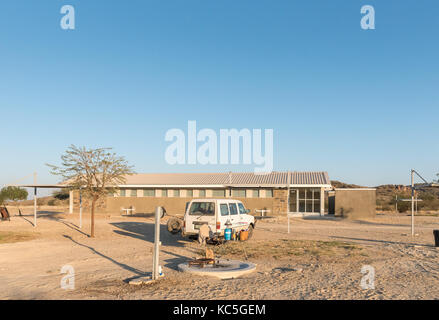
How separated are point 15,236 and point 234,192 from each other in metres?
18.2

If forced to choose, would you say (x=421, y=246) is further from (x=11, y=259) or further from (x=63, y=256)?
(x=11, y=259)

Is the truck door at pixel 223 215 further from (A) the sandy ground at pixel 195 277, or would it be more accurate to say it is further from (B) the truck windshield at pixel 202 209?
(A) the sandy ground at pixel 195 277

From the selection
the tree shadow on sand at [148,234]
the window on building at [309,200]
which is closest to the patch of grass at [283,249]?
the tree shadow on sand at [148,234]

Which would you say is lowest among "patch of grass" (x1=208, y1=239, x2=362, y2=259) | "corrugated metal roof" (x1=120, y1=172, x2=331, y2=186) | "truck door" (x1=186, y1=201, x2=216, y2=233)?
"patch of grass" (x1=208, y1=239, x2=362, y2=259)

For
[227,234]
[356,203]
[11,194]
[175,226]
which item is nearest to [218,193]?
[356,203]

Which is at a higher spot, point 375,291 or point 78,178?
point 78,178

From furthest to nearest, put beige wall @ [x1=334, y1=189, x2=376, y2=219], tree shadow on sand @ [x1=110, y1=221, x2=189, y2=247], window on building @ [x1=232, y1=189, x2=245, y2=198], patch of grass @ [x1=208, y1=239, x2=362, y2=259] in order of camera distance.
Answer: window on building @ [x1=232, y1=189, x2=245, y2=198] → beige wall @ [x1=334, y1=189, x2=376, y2=219] → tree shadow on sand @ [x1=110, y1=221, x2=189, y2=247] → patch of grass @ [x1=208, y1=239, x2=362, y2=259]

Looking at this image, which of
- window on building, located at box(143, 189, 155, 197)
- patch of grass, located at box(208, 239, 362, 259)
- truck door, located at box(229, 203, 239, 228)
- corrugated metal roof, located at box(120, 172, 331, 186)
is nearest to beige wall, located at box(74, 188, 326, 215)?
window on building, located at box(143, 189, 155, 197)

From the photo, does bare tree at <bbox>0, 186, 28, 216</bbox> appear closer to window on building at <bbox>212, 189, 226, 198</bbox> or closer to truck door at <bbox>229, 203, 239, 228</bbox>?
window on building at <bbox>212, 189, 226, 198</bbox>

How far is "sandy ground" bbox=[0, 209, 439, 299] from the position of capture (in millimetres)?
7766

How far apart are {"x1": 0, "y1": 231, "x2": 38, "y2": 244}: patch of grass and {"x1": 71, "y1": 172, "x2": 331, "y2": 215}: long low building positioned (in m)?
12.8
